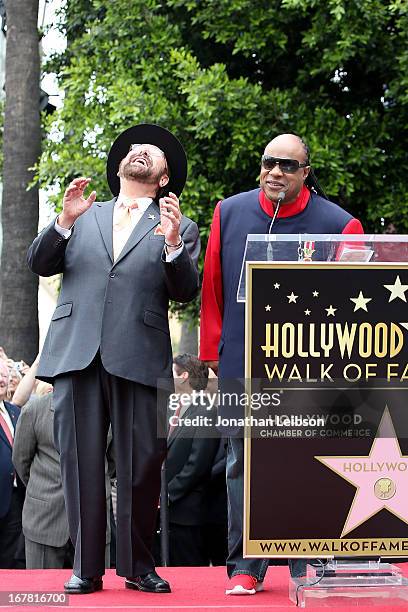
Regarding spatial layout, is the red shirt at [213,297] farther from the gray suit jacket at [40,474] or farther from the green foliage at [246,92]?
the green foliage at [246,92]

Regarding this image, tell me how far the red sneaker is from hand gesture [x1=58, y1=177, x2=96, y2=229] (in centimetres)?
180

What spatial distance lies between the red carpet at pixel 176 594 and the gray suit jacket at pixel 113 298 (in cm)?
97

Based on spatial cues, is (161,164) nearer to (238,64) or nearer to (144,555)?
(144,555)

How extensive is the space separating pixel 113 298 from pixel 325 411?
114 cm

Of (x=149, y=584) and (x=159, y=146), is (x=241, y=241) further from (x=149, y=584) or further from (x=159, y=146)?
(x=149, y=584)

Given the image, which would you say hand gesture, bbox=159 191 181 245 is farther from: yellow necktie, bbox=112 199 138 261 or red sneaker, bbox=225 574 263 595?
red sneaker, bbox=225 574 263 595

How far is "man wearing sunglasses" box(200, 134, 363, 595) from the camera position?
548cm

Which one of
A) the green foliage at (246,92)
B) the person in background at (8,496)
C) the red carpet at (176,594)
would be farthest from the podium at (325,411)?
the green foliage at (246,92)

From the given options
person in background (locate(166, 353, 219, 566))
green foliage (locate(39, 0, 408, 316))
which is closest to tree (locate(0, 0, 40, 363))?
green foliage (locate(39, 0, 408, 316))

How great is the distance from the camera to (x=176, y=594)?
17.6 ft

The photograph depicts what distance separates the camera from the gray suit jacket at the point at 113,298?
5.36 metres

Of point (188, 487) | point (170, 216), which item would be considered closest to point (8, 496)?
point (188, 487)

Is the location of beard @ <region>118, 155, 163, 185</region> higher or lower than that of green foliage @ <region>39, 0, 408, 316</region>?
lower

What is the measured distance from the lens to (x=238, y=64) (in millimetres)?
13367
